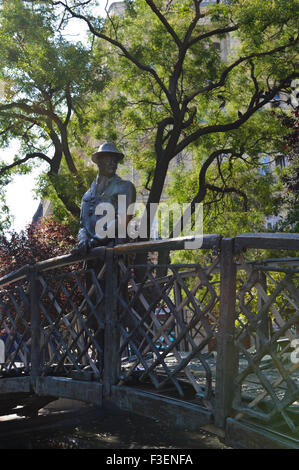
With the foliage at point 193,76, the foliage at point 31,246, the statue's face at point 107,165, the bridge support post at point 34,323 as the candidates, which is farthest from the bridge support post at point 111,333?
the foliage at point 193,76

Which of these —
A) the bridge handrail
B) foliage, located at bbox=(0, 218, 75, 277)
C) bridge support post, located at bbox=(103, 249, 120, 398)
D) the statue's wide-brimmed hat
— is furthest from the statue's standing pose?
foliage, located at bbox=(0, 218, 75, 277)

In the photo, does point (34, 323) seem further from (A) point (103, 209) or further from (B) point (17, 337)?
(A) point (103, 209)

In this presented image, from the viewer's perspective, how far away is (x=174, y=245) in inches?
172

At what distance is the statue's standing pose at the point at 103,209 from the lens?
5.66 m

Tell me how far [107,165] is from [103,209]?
22.5 inches

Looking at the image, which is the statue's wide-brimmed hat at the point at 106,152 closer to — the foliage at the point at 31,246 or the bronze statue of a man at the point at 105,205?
the bronze statue of a man at the point at 105,205

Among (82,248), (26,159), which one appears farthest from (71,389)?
(26,159)

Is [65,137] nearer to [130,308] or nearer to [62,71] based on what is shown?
[62,71]

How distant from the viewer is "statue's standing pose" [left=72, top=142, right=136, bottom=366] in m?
5.66

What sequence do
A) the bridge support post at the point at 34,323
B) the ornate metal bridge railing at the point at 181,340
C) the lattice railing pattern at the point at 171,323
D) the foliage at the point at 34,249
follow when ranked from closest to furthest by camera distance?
the ornate metal bridge railing at the point at 181,340, the lattice railing pattern at the point at 171,323, the bridge support post at the point at 34,323, the foliage at the point at 34,249

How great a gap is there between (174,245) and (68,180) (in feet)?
34.7

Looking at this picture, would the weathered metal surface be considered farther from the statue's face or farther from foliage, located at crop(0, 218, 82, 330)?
foliage, located at crop(0, 218, 82, 330)

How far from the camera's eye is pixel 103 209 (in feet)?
19.3

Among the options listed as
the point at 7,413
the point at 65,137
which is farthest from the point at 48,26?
the point at 7,413
